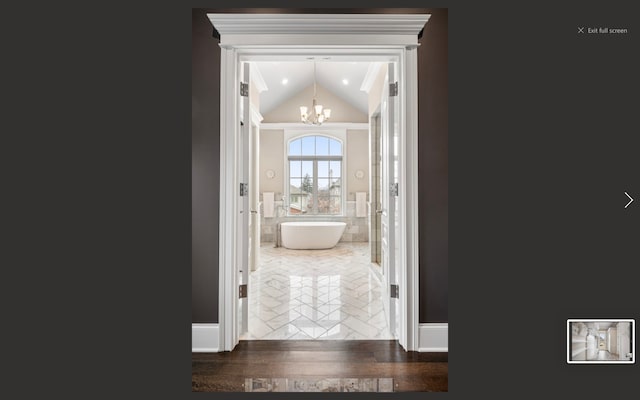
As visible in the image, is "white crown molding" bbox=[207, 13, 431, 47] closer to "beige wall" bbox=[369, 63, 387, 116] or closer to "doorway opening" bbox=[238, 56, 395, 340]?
"doorway opening" bbox=[238, 56, 395, 340]

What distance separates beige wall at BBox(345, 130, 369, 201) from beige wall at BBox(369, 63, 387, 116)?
2.33m

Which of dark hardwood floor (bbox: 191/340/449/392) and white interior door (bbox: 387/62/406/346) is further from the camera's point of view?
white interior door (bbox: 387/62/406/346)

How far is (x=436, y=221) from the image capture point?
7.03 ft

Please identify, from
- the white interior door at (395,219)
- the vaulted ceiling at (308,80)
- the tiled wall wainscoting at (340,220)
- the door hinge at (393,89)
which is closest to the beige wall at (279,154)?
the tiled wall wainscoting at (340,220)

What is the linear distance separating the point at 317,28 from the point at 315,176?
5.16 m

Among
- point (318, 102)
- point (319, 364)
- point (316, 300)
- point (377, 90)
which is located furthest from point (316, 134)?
point (319, 364)

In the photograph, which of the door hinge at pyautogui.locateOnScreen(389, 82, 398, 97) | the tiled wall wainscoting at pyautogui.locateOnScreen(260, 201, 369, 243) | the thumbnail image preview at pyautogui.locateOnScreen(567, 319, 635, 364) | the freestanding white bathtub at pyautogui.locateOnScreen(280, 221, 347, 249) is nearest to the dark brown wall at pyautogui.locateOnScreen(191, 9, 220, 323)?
the door hinge at pyautogui.locateOnScreen(389, 82, 398, 97)

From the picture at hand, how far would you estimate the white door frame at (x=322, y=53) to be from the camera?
209cm

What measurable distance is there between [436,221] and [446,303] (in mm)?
525

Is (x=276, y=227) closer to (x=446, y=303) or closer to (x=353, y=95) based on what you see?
(x=353, y=95)

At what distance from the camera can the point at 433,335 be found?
214 centimetres

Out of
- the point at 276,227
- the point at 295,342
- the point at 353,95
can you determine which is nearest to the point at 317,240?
the point at 276,227

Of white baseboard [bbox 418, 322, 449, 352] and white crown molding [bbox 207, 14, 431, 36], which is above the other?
white crown molding [bbox 207, 14, 431, 36]

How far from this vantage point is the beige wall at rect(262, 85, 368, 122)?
7.05m
